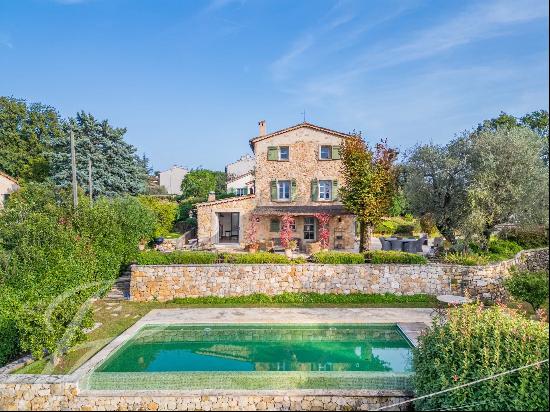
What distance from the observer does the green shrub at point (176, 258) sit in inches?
724

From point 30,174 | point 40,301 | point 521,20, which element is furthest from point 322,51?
point 30,174

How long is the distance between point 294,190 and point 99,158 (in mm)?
19399

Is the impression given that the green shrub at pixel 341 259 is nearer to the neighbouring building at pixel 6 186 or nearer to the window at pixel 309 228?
the window at pixel 309 228

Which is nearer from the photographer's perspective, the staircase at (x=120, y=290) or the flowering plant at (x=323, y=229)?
the staircase at (x=120, y=290)

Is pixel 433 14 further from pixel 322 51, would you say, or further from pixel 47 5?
pixel 47 5

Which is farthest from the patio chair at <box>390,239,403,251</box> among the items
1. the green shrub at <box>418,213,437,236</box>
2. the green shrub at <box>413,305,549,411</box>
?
the green shrub at <box>413,305,549,411</box>

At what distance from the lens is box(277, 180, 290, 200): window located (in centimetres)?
2859

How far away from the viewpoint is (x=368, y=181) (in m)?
22.1

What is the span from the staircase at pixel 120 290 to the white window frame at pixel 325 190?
14.4m

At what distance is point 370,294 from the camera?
711 inches

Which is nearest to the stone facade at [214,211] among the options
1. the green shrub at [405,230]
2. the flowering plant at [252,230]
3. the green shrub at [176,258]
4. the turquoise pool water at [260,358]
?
the flowering plant at [252,230]

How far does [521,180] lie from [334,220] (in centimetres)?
1282

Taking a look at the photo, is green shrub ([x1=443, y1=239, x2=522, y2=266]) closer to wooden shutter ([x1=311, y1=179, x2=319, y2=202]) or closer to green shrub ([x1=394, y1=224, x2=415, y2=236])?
wooden shutter ([x1=311, y1=179, x2=319, y2=202])

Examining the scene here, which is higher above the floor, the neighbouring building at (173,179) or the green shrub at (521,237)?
the neighbouring building at (173,179)
